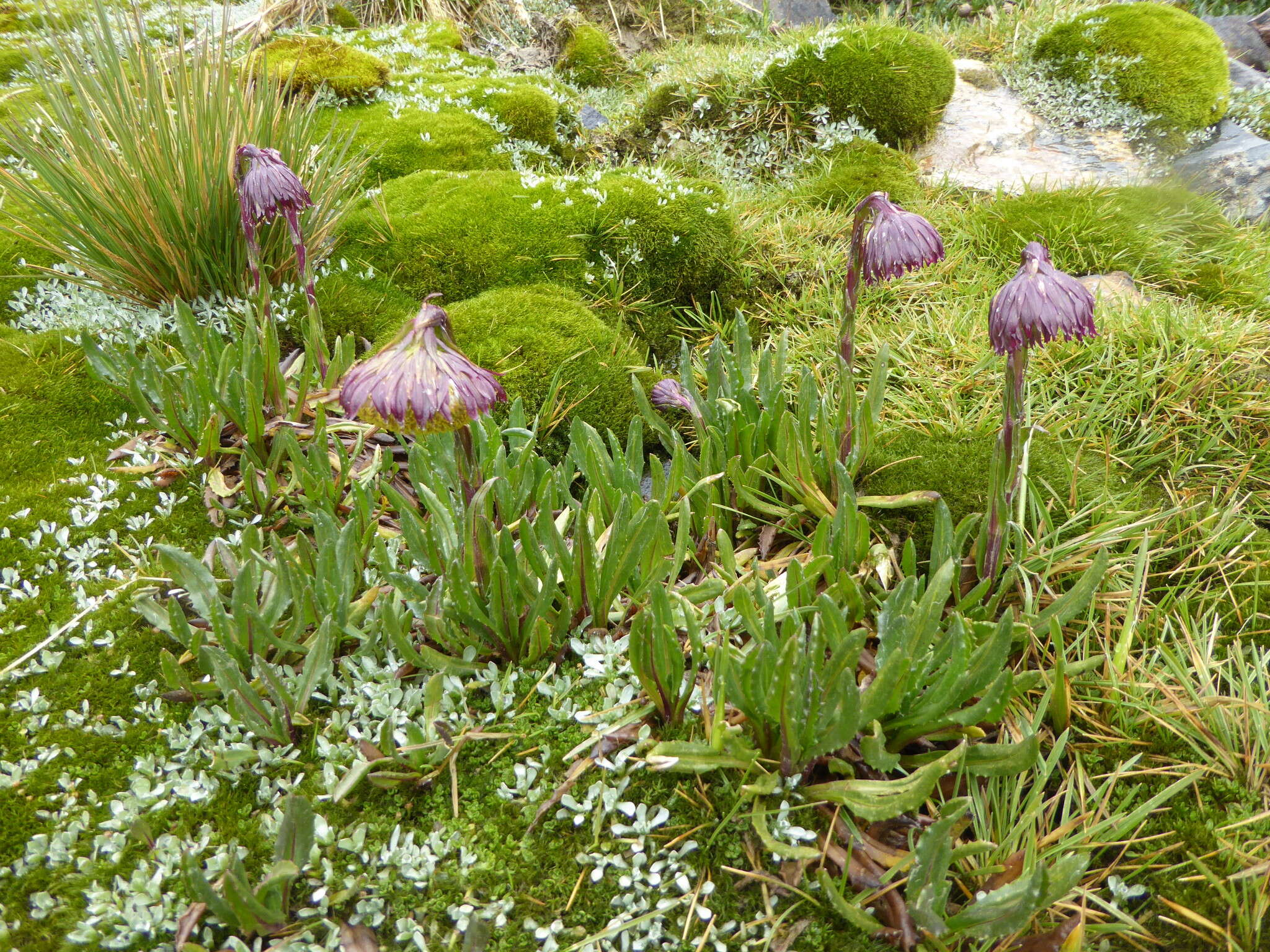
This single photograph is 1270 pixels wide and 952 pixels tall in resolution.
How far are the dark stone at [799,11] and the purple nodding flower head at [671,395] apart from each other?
345 inches

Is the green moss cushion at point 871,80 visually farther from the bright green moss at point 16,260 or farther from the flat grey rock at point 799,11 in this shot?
the flat grey rock at point 799,11

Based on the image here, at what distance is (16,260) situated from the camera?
354 centimetres

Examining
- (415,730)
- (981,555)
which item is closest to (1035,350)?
(981,555)

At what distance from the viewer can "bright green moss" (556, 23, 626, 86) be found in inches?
313

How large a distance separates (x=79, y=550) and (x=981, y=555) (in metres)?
2.66

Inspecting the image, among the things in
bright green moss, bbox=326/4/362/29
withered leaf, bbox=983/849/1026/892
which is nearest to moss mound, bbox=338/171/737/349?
withered leaf, bbox=983/849/1026/892

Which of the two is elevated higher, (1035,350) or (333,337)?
(333,337)

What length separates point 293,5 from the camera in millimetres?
8336

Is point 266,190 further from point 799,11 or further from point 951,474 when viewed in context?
point 799,11

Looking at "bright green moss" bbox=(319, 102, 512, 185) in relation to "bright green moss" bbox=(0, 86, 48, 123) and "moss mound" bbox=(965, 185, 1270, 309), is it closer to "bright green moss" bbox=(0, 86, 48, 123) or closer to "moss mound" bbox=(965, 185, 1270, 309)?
"bright green moss" bbox=(0, 86, 48, 123)

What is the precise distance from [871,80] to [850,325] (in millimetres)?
4046

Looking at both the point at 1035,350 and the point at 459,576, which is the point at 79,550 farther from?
the point at 1035,350

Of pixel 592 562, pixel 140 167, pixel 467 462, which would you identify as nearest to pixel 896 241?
pixel 592 562

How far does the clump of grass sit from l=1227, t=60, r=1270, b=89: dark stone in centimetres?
808
